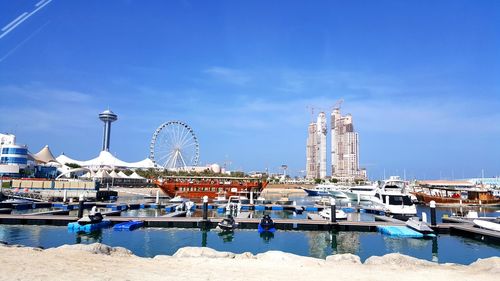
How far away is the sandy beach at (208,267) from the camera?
13.4 meters

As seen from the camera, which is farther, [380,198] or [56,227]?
[380,198]

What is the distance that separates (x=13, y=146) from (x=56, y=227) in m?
72.9

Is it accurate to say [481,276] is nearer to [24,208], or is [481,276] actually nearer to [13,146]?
[24,208]

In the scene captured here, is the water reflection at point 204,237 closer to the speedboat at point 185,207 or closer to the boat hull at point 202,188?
the speedboat at point 185,207

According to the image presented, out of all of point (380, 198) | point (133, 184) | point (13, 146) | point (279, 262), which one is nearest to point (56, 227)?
point (279, 262)

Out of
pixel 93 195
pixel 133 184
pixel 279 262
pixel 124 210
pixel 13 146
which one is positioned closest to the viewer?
pixel 279 262

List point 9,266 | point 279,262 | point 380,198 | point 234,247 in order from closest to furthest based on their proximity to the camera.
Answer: point 9,266, point 279,262, point 234,247, point 380,198

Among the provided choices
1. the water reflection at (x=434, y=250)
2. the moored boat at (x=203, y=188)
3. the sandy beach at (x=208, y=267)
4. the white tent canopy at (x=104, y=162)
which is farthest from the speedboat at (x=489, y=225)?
the white tent canopy at (x=104, y=162)

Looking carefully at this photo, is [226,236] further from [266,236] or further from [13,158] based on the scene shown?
[13,158]

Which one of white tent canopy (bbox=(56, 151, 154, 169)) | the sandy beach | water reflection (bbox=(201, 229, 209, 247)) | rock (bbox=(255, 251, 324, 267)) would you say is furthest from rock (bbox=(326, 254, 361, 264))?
white tent canopy (bbox=(56, 151, 154, 169))

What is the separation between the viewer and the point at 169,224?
1374 inches

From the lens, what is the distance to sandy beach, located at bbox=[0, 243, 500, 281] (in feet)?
44.0

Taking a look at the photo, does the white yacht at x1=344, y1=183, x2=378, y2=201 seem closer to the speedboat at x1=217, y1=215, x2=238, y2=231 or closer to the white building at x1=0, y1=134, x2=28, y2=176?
the speedboat at x1=217, y1=215, x2=238, y2=231

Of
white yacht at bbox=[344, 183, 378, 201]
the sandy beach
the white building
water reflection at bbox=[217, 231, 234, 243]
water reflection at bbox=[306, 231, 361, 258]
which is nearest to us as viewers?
the sandy beach
